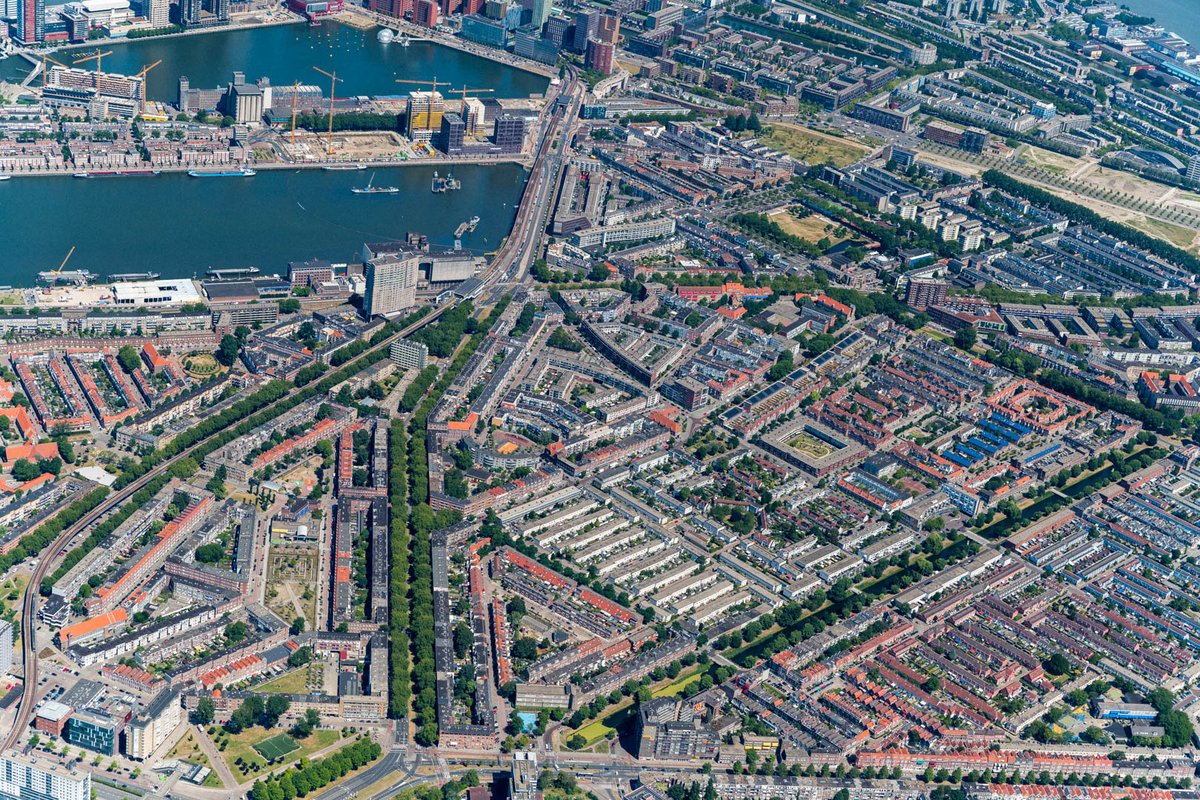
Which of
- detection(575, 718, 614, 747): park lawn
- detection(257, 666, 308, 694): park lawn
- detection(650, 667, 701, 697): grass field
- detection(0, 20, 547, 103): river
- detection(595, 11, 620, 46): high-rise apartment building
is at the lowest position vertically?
detection(257, 666, 308, 694): park lawn

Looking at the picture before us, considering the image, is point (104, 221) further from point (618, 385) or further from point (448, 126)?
point (618, 385)

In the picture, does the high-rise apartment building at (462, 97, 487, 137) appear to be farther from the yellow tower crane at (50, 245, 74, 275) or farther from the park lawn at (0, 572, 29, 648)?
the park lawn at (0, 572, 29, 648)

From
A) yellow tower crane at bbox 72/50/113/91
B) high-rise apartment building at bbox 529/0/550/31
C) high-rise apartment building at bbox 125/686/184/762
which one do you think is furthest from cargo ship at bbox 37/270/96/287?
high-rise apartment building at bbox 529/0/550/31

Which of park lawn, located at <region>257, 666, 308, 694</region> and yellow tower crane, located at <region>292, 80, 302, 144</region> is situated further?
yellow tower crane, located at <region>292, 80, 302, 144</region>

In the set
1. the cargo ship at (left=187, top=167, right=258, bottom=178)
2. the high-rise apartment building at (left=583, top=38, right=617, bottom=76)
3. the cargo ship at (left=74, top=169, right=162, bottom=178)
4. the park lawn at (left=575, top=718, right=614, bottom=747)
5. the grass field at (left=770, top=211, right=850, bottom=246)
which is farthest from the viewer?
the high-rise apartment building at (left=583, top=38, right=617, bottom=76)

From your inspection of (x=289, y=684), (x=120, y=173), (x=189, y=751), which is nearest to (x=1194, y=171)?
(x=120, y=173)

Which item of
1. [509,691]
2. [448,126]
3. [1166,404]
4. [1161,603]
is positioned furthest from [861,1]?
[509,691]

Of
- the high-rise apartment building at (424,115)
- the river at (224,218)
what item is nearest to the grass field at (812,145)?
the river at (224,218)
